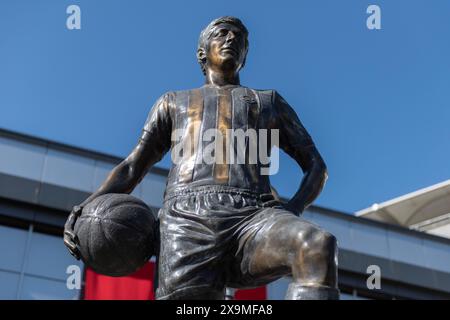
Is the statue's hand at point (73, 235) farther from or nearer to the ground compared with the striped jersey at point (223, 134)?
nearer to the ground

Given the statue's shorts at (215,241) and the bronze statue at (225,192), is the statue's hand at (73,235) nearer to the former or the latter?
the bronze statue at (225,192)

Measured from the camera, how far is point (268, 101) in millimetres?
4832

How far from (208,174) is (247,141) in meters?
0.32

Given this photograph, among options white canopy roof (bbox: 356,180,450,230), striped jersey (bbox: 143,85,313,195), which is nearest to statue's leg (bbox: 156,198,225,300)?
striped jersey (bbox: 143,85,313,195)

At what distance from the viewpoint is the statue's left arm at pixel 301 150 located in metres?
4.61

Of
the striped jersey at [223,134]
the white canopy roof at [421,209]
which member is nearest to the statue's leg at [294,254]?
the striped jersey at [223,134]

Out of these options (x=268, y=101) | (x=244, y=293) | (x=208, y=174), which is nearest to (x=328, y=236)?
(x=208, y=174)

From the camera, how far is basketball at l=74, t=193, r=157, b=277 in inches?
167

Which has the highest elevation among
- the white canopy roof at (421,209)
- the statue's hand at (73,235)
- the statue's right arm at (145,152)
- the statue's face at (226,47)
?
the white canopy roof at (421,209)

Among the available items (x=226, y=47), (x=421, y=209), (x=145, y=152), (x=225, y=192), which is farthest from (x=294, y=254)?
(x=421, y=209)

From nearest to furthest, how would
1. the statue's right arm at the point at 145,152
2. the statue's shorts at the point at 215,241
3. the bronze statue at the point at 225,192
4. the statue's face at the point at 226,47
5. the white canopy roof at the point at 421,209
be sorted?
the bronze statue at the point at 225,192 < the statue's shorts at the point at 215,241 < the statue's right arm at the point at 145,152 < the statue's face at the point at 226,47 < the white canopy roof at the point at 421,209

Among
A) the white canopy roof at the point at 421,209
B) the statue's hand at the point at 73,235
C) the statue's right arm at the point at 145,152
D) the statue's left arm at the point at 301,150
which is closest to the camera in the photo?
→ the statue's hand at the point at 73,235

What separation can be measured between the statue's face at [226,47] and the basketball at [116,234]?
1076 mm
